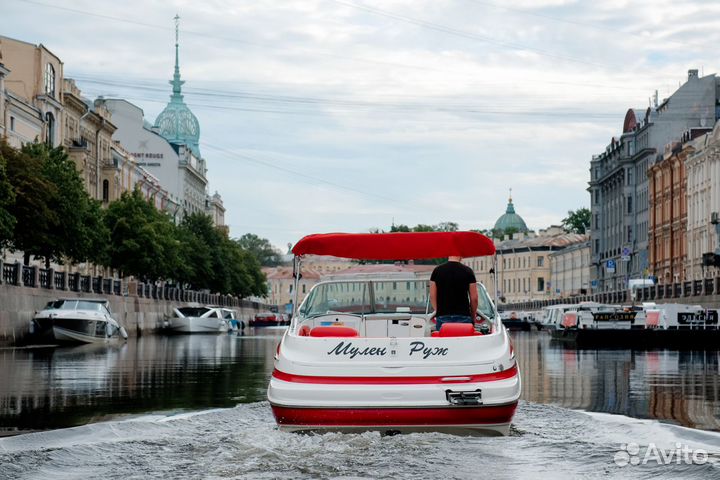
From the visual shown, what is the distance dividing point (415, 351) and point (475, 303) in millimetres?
1812

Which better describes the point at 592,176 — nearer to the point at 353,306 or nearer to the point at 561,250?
the point at 561,250

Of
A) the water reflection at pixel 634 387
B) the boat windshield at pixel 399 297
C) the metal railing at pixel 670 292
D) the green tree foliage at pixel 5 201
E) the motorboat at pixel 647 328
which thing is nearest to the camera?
the boat windshield at pixel 399 297

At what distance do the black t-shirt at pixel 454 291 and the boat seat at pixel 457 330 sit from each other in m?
0.99

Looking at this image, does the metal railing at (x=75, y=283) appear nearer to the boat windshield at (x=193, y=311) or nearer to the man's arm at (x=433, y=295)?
the boat windshield at (x=193, y=311)

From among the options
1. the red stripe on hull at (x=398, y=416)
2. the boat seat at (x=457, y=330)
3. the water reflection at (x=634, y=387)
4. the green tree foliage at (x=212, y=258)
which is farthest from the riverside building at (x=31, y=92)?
the red stripe on hull at (x=398, y=416)

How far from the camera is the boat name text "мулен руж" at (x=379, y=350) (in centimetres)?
1253

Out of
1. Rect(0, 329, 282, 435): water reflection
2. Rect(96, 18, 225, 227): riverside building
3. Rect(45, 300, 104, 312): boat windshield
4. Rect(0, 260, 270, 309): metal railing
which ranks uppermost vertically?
Rect(96, 18, 225, 227): riverside building

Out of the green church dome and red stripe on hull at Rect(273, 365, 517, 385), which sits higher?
the green church dome

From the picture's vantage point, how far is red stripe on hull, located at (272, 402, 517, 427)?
478 inches

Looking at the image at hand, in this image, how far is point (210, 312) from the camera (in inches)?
3479

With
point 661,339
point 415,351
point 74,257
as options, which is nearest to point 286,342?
point 415,351

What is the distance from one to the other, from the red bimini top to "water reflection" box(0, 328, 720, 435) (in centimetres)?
299

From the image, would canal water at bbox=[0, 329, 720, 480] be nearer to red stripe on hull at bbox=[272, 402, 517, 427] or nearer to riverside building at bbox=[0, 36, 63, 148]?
red stripe on hull at bbox=[272, 402, 517, 427]

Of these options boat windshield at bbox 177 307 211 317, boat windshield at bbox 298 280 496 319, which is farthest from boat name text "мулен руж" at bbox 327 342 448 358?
boat windshield at bbox 177 307 211 317
